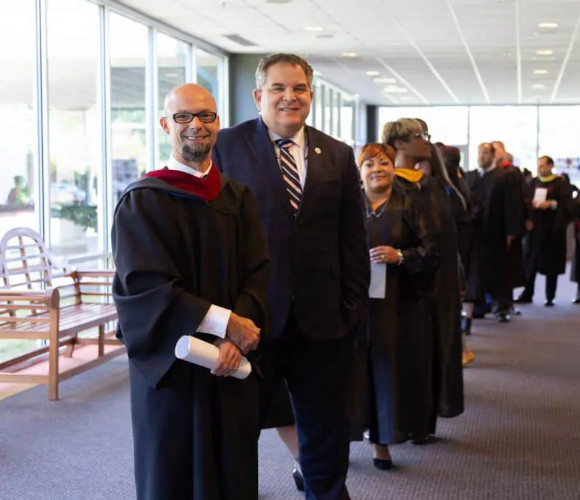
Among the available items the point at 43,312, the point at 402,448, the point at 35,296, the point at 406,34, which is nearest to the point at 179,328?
the point at 402,448

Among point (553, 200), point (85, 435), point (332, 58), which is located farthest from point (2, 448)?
point (332, 58)

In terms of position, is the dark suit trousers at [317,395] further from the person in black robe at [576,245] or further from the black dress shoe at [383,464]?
the person in black robe at [576,245]

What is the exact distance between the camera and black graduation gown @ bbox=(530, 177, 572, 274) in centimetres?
1054

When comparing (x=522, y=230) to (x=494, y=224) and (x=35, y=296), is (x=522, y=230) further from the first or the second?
(x=35, y=296)

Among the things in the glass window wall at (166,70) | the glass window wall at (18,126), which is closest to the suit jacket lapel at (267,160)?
the glass window wall at (18,126)

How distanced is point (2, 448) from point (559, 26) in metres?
7.91

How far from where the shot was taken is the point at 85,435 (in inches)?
192

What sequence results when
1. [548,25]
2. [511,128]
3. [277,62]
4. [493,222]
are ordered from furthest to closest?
[511,128]
[548,25]
[493,222]
[277,62]

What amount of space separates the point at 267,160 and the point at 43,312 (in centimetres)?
373

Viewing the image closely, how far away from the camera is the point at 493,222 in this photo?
28.9 feet

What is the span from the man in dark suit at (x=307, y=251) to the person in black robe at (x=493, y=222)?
218 inches

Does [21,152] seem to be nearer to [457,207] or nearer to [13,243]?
[13,243]

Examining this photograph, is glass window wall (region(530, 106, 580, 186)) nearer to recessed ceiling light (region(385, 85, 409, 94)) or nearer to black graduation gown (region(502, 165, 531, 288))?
recessed ceiling light (region(385, 85, 409, 94))

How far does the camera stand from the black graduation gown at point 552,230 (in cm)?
1054
